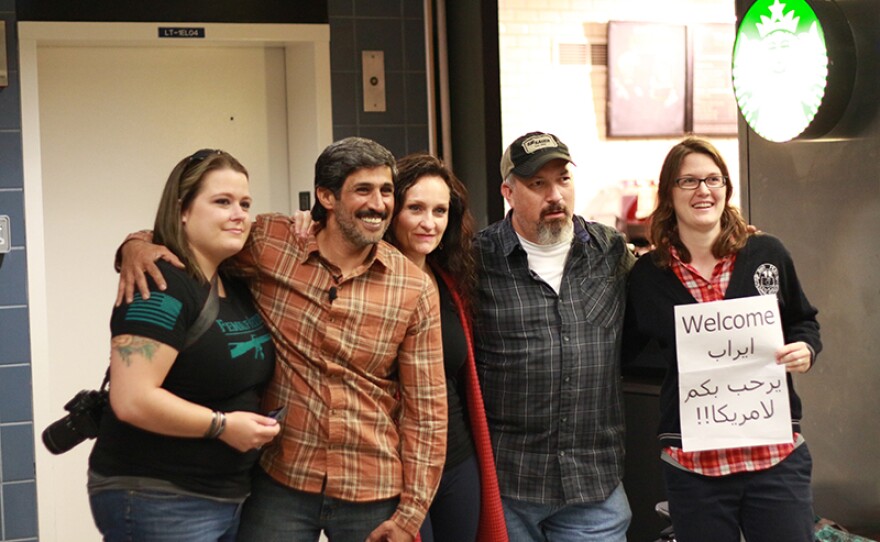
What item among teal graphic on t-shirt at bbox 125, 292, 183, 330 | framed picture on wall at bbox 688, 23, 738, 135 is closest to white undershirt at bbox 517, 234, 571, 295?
teal graphic on t-shirt at bbox 125, 292, 183, 330

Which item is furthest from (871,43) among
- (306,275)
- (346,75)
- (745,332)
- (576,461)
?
(346,75)

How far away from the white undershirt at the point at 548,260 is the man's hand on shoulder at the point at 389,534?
768mm

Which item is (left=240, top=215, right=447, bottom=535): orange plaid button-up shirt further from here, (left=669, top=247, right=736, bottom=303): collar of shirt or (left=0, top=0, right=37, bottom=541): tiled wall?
(left=0, top=0, right=37, bottom=541): tiled wall

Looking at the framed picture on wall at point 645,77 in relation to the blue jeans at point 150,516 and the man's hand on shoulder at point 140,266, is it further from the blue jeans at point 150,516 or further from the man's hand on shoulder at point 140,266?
the blue jeans at point 150,516

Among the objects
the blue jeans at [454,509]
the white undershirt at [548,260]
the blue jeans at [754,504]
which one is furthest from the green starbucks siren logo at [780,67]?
the blue jeans at [454,509]

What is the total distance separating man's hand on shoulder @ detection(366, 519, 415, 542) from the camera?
8.09 ft

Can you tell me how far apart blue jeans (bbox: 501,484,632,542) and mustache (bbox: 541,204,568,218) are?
75 centimetres

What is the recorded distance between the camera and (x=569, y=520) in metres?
2.79

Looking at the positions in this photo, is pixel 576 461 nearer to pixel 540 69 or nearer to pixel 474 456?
pixel 474 456

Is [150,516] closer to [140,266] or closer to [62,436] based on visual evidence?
[62,436]

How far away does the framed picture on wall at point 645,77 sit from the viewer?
6814 mm

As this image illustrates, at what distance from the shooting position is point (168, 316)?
2252 millimetres

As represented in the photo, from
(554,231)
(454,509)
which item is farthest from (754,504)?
(554,231)

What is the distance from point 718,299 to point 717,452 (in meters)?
0.37
